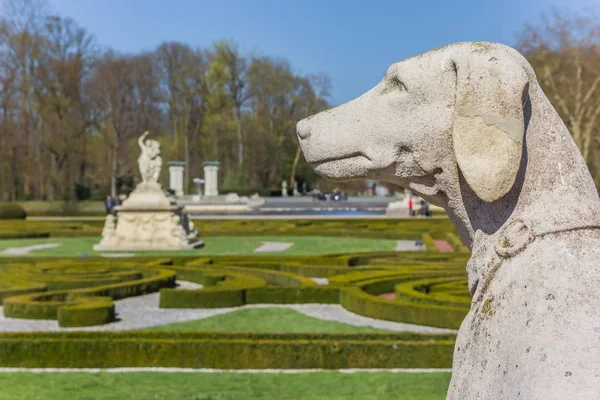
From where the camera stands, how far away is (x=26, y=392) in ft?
20.3

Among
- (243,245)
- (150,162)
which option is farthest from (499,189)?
(243,245)

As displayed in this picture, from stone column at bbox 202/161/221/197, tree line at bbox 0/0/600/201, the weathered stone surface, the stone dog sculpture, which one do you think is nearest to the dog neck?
the stone dog sculpture

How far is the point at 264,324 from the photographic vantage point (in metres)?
9.08

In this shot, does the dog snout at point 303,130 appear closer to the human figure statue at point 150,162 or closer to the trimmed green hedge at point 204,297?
the trimmed green hedge at point 204,297

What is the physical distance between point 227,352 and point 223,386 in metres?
0.60

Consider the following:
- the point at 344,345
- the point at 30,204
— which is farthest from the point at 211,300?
the point at 30,204

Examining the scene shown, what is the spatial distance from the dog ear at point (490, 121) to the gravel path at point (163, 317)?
22.2 ft

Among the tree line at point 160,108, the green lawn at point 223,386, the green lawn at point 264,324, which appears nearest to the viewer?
the green lawn at point 223,386

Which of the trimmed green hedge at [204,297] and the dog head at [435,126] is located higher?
the dog head at [435,126]

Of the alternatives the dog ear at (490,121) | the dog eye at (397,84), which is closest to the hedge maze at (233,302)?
the dog eye at (397,84)

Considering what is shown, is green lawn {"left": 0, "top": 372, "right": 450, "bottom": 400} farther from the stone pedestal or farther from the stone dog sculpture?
the stone pedestal

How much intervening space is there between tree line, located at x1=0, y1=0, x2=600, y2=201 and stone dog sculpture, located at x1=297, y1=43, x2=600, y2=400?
34.1 metres

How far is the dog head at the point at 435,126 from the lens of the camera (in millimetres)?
1794

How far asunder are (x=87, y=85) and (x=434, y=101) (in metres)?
48.1
